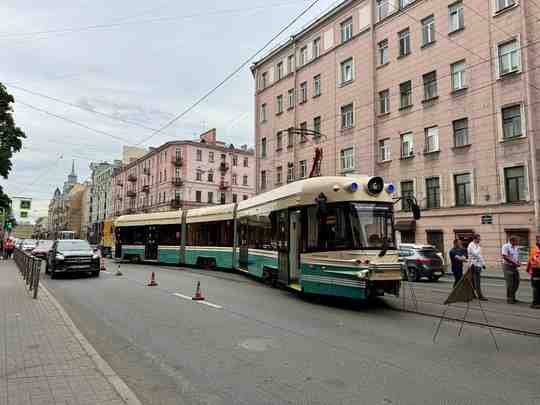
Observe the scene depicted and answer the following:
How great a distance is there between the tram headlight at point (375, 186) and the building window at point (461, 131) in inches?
668

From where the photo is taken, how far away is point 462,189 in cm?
2453

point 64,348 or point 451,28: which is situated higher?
point 451,28

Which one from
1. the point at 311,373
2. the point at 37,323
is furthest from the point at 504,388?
the point at 37,323

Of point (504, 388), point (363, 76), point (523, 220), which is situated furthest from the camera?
point (363, 76)

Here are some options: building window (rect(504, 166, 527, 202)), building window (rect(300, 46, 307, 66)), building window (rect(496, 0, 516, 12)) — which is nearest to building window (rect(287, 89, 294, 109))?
building window (rect(300, 46, 307, 66))

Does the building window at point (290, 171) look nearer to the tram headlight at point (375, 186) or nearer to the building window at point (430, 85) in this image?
the building window at point (430, 85)

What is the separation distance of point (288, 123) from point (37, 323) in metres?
33.0

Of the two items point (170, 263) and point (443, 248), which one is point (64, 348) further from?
point (443, 248)

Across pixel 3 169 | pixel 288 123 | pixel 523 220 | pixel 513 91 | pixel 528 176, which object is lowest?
pixel 523 220

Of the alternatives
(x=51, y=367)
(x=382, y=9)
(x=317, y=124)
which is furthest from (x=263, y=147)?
(x=51, y=367)

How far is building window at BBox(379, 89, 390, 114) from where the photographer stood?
29737mm

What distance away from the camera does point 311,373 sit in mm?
5211

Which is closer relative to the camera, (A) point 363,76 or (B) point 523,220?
(B) point 523,220

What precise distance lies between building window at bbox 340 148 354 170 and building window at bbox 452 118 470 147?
8.24 metres
